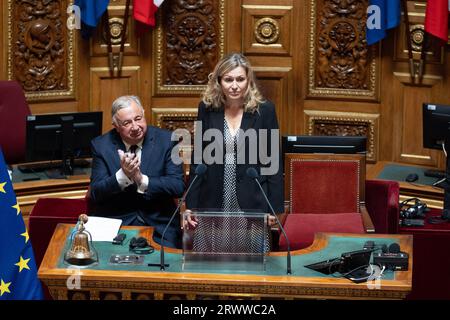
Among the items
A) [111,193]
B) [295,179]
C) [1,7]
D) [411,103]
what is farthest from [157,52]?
[111,193]

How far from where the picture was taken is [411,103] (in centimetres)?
797

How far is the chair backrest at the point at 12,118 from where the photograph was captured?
7.23 m

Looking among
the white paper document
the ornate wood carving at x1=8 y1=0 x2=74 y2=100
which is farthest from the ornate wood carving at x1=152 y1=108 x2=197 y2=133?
the white paper document

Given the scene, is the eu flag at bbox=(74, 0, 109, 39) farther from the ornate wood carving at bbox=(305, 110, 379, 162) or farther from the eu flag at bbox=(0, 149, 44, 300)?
the eu flag at bbox=(0, 149, 44, 300)

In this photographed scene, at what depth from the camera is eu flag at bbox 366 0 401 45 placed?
782 cm

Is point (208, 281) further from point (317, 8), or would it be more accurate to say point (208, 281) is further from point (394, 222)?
point (317, 8)

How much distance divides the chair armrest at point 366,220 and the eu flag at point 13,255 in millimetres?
1866

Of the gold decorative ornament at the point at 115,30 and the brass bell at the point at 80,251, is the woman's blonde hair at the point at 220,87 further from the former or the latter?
the gold decorative ornament at the point at 115,30

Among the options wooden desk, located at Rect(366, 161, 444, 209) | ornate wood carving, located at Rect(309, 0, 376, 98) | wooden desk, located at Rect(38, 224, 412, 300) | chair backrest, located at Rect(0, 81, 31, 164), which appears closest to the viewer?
wooden desk, located at Rect(38, 224, 412, 300)

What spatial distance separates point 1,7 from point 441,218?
142 inches

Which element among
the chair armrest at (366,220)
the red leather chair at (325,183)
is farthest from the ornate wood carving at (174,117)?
the chair armrest at (366,220)

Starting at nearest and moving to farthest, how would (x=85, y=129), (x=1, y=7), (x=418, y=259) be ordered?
(x=418, y=259) → (x=85, y=129) → (x=1, y=7)

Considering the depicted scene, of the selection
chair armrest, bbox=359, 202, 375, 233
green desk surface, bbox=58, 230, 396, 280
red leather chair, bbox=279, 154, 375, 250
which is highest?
red leather chair, bbox=279, 154, 375, 250
